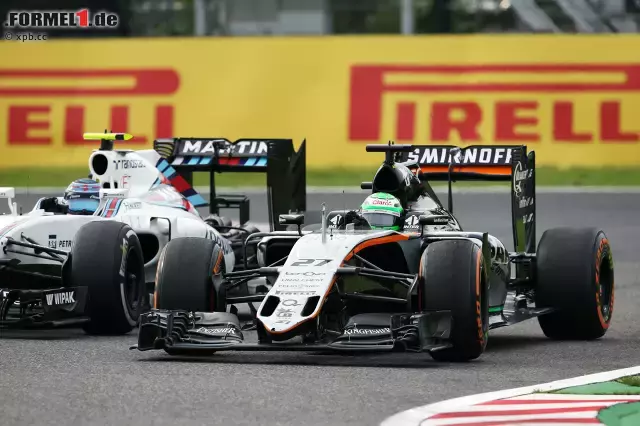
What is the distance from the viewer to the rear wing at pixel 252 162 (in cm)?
1523

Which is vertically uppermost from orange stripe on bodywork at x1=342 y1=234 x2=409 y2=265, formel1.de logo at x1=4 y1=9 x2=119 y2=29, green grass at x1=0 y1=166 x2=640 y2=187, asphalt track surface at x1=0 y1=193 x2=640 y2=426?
formel1.de logo at x1=4 y1=9 x2=119 y2=29

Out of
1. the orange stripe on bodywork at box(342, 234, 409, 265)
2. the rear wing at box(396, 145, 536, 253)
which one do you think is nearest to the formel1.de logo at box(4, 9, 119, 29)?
the rear wing at box(396, 145, 536, 253)

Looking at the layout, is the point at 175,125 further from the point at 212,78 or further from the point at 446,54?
the point at 446,54

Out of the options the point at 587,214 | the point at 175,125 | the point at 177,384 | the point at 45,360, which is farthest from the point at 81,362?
the point at 175,125

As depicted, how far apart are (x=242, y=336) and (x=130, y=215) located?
150 inches

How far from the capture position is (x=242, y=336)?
429 inches

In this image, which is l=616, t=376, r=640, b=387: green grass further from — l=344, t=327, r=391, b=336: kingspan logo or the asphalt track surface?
l=344, t=327, r=391, b=336: kingspan logo

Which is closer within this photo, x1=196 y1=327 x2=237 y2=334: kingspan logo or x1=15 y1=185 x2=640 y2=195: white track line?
x1=196 y1=327 x2=237 y2=334: kingspan logo

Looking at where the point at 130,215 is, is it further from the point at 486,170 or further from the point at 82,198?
the point at 486,170

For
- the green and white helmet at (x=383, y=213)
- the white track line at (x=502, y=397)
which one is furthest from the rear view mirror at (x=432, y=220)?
the white track line at (x=502, y=397)

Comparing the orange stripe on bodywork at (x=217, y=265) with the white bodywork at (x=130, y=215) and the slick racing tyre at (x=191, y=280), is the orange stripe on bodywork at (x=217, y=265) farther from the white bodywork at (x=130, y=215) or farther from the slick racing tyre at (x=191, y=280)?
the white bodywork at (x=130, y=215)

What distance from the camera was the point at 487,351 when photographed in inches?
472

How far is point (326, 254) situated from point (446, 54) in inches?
548

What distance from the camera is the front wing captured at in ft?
34.6
